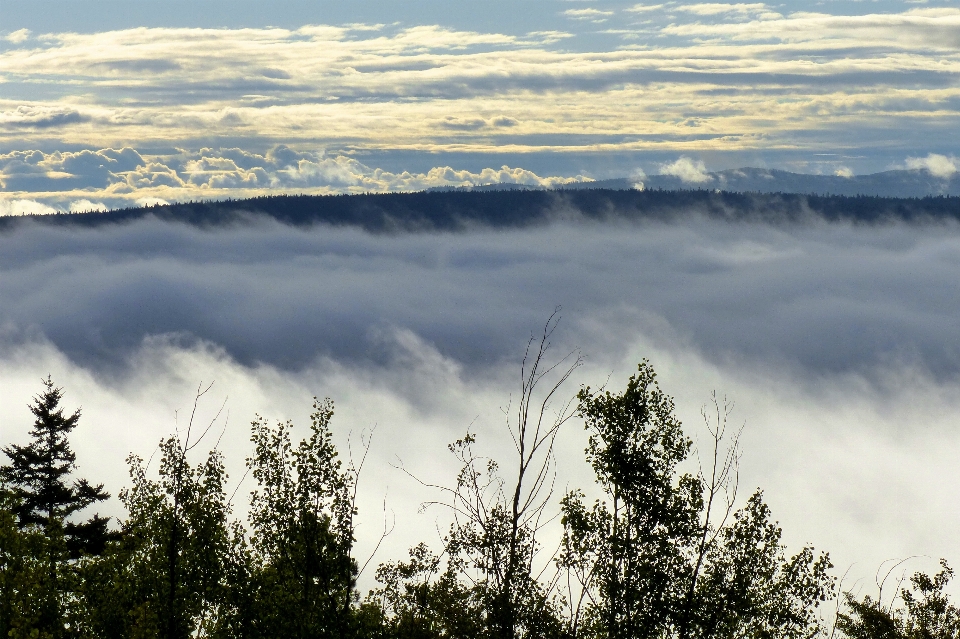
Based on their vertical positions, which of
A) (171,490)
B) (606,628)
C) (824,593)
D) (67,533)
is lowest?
(606,628)

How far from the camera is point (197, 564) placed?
1157 inches

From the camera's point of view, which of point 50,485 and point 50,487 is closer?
point 50,487

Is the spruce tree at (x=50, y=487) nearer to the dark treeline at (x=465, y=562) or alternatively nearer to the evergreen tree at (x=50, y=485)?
the evergreen tree at (x=50, y=485)

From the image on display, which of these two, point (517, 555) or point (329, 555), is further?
point (329, 555)

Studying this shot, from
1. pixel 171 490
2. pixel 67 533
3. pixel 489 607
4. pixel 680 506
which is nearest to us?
pixel 489 607

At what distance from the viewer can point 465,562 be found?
23.7m

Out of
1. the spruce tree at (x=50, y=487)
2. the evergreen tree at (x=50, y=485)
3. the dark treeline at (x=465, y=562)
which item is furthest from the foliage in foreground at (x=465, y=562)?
the spruce tree at (x=50, y=487)

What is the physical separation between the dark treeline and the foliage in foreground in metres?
0.05

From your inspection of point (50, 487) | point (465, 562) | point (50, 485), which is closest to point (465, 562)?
point (465, 562)

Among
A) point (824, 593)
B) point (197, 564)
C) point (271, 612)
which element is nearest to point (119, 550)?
point (197, 564)

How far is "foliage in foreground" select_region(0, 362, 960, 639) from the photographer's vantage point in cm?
2373

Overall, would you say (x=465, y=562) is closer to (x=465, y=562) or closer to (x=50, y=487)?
(x=465, y=562)

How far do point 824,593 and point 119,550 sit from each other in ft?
70.1

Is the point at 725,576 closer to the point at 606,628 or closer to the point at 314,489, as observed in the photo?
the point at 606,628
